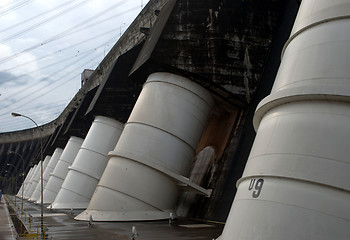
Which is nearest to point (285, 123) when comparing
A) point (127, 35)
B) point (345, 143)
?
point (345, 143)

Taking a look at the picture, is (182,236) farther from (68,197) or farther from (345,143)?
(68,197)

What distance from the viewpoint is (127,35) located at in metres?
35.8

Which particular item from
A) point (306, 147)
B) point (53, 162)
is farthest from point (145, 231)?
point (53, 162)

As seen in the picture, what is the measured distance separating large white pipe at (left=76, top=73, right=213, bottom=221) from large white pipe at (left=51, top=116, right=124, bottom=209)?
12.0m

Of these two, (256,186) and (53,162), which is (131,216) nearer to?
(256,186)

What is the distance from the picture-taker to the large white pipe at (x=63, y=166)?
45750mm

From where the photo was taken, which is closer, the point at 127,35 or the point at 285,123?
the point at 285,123

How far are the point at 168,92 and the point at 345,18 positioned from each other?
1251 centimetres

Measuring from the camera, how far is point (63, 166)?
152 ft

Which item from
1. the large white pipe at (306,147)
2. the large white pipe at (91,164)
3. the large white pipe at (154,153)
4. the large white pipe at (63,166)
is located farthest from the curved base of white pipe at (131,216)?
the large white pipe at (63,166)

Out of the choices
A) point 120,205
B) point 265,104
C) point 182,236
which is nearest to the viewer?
point 265,104

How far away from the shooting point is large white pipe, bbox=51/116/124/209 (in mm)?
34188

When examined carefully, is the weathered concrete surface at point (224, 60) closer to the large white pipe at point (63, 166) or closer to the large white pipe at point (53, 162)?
the large white pipe at point (63, 166)

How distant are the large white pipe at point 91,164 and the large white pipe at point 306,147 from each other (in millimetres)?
24324
